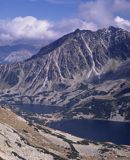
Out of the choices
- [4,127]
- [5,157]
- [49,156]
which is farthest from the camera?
[4,127]

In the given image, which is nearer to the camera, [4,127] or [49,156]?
[49,156]

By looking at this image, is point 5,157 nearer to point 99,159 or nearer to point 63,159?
point 63,159

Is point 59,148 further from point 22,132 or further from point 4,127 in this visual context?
point 4,127

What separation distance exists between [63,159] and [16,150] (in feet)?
76.0

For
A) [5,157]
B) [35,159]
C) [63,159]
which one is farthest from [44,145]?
[5,157]

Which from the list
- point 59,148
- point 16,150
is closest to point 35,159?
point 16,150

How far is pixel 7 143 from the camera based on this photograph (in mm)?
153125

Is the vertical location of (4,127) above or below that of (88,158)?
above

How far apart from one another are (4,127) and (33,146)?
16.6 metres

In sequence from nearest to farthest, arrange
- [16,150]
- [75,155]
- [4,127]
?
[16,150] → [4,127] → [75,155]

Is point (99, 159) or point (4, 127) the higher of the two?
point (4, 127)

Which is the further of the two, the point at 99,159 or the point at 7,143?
the point at 99,159

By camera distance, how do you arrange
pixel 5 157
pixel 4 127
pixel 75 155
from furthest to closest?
pixel 75 155, pixel 4 127, pixel 5 157

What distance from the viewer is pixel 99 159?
199 metres
